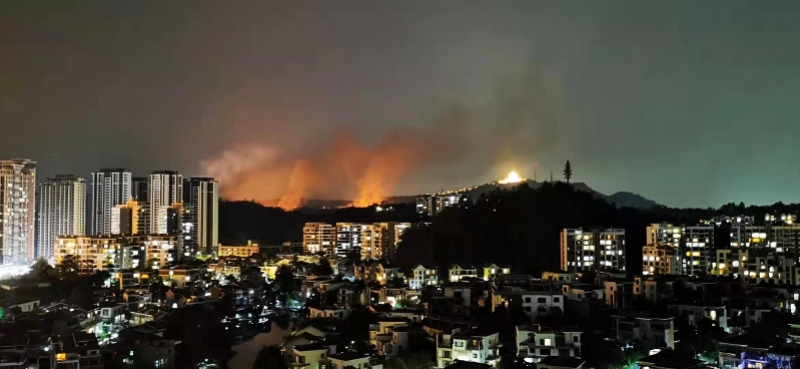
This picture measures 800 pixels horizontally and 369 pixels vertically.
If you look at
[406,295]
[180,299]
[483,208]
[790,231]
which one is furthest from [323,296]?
[790,231]

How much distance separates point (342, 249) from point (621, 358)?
51.1ft

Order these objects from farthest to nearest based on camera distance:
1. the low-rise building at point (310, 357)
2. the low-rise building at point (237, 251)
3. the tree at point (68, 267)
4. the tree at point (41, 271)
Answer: the low-rise building at point (237, 251) → the tree at point (68, 267) → the tree at point (41, 271) → the low-rise building at point (310, 357)

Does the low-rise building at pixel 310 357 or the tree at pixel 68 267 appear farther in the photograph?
the tree at pixel 68 267

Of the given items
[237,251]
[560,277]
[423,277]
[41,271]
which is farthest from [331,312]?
[237,251]

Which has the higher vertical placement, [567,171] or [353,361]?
[567,171]

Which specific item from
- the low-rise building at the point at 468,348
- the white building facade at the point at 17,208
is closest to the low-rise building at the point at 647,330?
the low-rise building at the point at 468,348

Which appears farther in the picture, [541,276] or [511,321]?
[541,276]

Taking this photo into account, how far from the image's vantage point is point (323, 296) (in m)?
11.4

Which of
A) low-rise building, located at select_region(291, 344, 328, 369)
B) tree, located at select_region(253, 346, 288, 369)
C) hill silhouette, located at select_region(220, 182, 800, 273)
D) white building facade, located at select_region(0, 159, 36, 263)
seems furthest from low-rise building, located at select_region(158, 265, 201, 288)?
low-rise building, located at select_region(291, 344, 328, 369)

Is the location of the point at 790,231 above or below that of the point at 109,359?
above

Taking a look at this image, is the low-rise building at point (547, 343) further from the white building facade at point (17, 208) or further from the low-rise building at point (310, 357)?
the white building facade at point (17, 208)

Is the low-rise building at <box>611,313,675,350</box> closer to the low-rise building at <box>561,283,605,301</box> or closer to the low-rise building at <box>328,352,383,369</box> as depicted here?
the low-rise building at <box>561,283,605,301</box>

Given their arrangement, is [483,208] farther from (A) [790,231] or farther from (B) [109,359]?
(B) [109,359]

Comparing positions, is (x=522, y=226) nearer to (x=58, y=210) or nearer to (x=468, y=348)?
(x=468, y=348)
